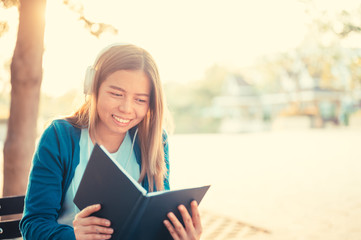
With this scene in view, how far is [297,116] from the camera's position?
35938 millimetres

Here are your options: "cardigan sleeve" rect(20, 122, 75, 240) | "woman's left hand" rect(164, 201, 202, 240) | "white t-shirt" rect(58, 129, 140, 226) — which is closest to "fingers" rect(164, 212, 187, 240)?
"woman's left hand" rect(164, 201, 202, 240)

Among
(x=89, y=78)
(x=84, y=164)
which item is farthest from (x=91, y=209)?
(x=89, y=78)

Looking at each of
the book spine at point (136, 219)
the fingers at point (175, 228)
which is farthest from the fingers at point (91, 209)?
the fingers at point (175, 228)

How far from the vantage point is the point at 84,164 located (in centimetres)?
181

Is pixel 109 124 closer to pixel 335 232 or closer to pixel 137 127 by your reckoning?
pixel 137 127

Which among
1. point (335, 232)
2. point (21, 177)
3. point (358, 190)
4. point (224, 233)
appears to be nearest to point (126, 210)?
point (21, 177)

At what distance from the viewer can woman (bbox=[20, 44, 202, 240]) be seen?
1531mm

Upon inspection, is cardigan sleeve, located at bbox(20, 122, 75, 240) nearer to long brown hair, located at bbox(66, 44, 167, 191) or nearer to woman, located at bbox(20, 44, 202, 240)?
woman, located at bbox(20, 44, 202, 240)

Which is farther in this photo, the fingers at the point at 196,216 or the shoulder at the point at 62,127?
the shoulder at the point at 62,127

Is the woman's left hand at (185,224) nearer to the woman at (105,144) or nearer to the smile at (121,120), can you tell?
the woman at (105,144)

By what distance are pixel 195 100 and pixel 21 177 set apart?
49.7 metres

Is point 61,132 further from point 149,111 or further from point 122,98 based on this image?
point 149,111

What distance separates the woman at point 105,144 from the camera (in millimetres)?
1531

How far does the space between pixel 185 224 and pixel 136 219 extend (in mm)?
233
